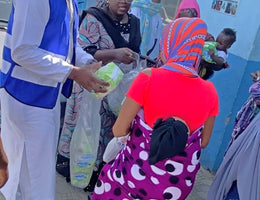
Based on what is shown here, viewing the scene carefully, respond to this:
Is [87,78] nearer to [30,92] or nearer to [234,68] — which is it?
[30,92]

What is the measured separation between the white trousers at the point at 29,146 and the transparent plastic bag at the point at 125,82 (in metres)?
0.57

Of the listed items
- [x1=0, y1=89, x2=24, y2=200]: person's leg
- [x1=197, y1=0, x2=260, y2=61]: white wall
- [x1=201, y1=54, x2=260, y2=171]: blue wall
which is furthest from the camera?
[x1=201, y1=54, x2=260, y2=171]: blue wall

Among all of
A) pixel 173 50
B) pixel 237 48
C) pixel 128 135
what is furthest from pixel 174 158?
pixel 237 48

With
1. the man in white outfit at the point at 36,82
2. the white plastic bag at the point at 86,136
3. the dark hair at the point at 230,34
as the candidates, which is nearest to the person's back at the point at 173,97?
the man in white outfit at the point at 36,82

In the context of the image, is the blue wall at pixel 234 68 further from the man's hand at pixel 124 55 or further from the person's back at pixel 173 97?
the person's back at pixel 173 97

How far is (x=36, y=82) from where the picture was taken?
6.16 ft

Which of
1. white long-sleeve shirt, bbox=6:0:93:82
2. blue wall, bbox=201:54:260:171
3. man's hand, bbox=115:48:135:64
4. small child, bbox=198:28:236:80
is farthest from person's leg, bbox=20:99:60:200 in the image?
blue wall, bbox=201:54:260:171

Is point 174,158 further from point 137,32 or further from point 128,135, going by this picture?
point 137,32

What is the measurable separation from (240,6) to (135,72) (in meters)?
1.41

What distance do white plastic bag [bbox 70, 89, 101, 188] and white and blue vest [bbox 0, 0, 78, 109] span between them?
0.61 meters

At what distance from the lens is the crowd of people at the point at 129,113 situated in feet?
5.50

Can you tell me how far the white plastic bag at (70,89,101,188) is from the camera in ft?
8.46

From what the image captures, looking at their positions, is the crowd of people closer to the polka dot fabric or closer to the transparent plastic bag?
the polka dot fabric

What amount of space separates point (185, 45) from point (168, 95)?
268mm
